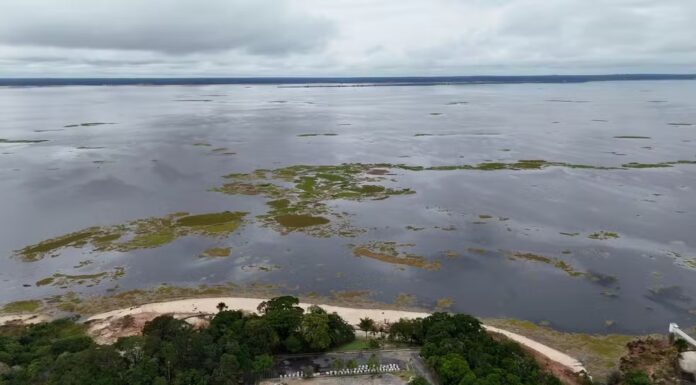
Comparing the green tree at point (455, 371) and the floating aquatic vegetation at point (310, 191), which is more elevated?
the floating aquatic vegetation at point (310, 191)

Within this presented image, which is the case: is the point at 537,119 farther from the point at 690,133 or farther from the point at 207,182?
the point at 207,182

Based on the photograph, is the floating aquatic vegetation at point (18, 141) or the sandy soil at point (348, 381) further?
the floating aquatic vegetation at point (18, 141)

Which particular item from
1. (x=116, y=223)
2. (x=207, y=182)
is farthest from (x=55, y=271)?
(x=207, y=182)

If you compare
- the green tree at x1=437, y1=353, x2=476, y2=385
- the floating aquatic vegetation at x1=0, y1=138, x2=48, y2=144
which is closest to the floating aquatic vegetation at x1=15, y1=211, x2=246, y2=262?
the green tree at x1=437, y1=353, x2=476, y2=385

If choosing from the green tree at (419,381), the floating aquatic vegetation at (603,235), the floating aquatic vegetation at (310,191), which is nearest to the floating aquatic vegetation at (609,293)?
the floating aquatic vegetation at (603,235)

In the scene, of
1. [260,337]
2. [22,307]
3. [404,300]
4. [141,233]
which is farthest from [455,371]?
[141,233]

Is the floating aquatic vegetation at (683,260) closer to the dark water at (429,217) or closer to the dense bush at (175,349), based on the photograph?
the dark water at (429,217)
